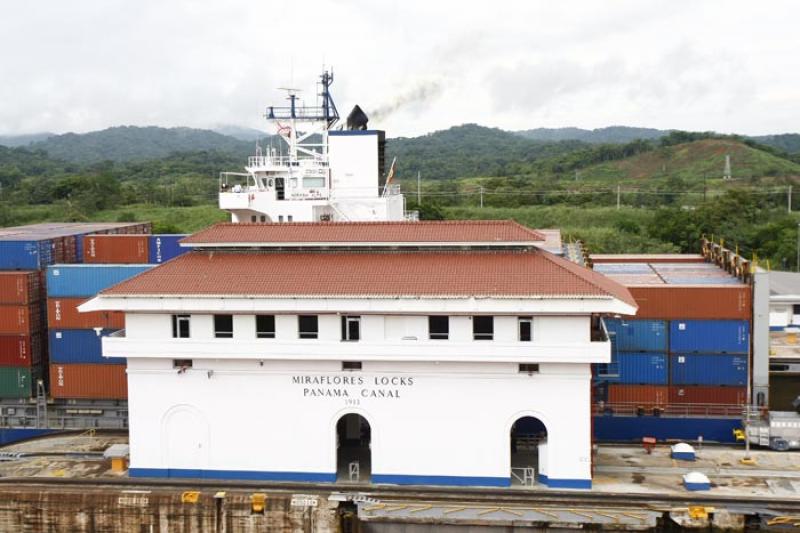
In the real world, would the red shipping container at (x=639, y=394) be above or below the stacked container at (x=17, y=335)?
below

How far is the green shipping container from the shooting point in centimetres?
2864

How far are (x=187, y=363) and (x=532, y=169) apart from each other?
120 metres

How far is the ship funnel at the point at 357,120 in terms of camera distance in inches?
1336

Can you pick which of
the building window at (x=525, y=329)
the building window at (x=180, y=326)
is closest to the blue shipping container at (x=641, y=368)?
the building window at (x=525, y=329)

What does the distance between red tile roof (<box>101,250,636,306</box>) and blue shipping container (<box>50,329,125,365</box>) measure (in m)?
6.71

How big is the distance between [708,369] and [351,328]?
12.2 meters

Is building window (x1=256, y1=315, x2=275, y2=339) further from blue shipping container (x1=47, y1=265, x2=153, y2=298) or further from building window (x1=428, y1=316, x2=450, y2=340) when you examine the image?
blue shipping container (x1=47, y1=265, x2=153, y2=298)

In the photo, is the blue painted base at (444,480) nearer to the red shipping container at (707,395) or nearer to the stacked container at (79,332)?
the red shipping container at (707,395)

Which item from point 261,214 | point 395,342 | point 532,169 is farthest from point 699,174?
point 395,342

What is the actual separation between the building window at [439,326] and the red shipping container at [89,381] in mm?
12263

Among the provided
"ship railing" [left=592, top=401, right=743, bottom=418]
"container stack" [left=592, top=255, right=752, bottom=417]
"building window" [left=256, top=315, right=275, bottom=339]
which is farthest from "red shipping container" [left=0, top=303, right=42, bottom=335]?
"ship railing" [left=592, top=401, right=743, bottom=418]

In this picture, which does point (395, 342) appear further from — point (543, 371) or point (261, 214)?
point (261, 214)

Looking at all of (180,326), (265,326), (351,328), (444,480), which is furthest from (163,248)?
(444,480)

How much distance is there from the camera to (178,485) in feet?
71.6
